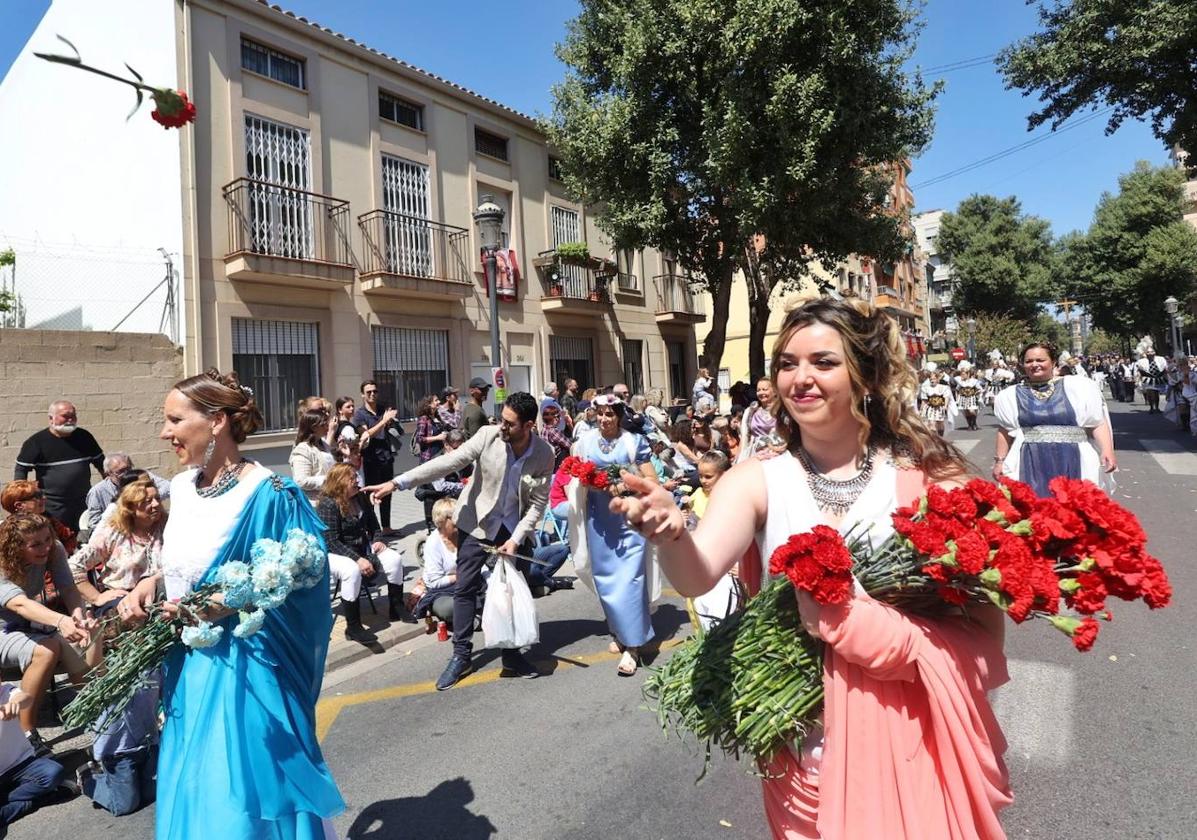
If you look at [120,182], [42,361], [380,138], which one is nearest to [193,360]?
[42,361]

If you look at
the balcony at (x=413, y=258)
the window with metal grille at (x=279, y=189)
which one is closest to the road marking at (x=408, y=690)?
the window with metal grille at (x=279, y=189)

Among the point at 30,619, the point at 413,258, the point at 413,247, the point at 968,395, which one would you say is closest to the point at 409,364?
the point at 413,258

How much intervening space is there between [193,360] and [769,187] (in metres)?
9.87

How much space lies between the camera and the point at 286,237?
1259 centimetres

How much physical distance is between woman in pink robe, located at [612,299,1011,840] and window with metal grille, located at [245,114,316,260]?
12.0 m

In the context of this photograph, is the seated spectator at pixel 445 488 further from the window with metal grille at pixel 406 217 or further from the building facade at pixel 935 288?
the building facade at pixel 935 288

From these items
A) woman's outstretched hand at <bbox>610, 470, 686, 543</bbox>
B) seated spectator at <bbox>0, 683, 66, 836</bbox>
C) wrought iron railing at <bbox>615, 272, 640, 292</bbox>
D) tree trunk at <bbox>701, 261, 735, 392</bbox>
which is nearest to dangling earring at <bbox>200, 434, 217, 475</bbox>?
woman's outstretched hand at <bbox>610, 470, 686, 543</bbox>

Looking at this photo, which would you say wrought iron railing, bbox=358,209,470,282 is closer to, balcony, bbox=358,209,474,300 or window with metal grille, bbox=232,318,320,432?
balcony, bbox=358,209,474,300

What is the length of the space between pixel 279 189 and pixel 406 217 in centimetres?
250

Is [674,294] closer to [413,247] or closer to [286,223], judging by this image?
[413,247]

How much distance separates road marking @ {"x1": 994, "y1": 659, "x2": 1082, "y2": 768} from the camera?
11.1 feet

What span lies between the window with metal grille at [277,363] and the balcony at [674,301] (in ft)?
36.1

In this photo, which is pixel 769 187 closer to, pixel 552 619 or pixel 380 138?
pixel 380 138

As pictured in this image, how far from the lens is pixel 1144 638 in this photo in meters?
4.74
